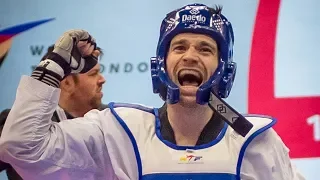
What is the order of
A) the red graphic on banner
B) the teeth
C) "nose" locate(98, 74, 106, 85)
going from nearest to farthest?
the teeth < the red graphic on banner < "nose" locate(98, 74, 106, 85)

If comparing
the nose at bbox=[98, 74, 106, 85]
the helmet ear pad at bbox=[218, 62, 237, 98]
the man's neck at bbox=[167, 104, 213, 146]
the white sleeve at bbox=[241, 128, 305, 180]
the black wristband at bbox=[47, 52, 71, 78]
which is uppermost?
the black wristband at bbox=[47, 52, 71, 78]

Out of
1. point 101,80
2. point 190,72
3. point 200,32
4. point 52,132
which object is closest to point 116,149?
point 52,132

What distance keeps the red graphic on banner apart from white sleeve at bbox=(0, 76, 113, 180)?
1121mm

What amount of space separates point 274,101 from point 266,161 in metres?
1.06

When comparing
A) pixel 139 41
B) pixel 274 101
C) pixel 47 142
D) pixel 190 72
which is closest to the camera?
pixel 47 142

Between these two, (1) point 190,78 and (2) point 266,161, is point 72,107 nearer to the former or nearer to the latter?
(1) point 190,78

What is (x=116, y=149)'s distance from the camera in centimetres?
153

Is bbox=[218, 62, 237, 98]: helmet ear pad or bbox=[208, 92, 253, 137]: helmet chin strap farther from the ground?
bbox=[218, 62, 237, 98]: helmet ear pad

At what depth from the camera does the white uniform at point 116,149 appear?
4.69 ft

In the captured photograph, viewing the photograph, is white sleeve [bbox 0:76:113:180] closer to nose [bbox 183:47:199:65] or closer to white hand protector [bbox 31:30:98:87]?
white hand protector [bbox 31:30:98:87]

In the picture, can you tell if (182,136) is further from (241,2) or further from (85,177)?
(241,2)

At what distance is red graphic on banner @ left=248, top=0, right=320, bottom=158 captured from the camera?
2479 mm

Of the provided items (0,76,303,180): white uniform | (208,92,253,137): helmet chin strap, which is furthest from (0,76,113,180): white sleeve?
(208,92,253,137): helmet chin strap

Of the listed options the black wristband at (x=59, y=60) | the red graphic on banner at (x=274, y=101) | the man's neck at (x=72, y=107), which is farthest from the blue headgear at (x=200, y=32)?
the man's neck at (x=72, y=107)
